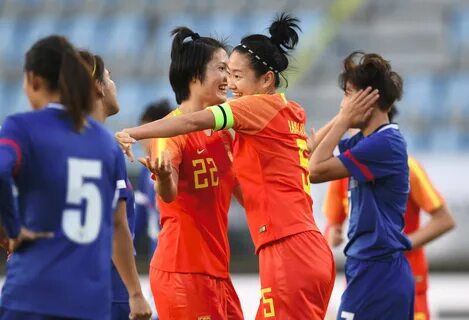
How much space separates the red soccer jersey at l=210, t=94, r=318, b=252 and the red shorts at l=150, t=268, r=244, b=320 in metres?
0.37

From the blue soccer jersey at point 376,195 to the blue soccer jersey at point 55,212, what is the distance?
2622 mm

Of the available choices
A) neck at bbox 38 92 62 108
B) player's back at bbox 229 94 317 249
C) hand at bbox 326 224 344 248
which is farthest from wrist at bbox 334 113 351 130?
neck at bbox 38 92 62 108

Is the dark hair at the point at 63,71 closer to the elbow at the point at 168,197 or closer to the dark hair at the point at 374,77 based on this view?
the elbow at the point at 168,197

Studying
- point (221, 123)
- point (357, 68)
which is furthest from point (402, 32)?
point (221, 123)

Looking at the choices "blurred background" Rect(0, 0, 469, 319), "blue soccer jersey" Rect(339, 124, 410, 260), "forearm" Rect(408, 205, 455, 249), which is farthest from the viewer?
"blurred background" Rect(0, 0, 469, 319)

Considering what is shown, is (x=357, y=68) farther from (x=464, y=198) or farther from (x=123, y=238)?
(x=464, y=198)

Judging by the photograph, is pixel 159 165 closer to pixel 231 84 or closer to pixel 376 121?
pixel 231 84

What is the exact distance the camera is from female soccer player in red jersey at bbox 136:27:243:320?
6.43 meters

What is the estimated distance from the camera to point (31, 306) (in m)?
4.53

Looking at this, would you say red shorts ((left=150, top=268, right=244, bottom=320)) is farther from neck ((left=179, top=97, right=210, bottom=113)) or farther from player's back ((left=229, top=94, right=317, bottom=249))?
neck ((left=179, top=97, right=210, bottom=113))

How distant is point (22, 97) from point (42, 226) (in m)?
15.6

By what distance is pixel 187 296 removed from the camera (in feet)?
21.0

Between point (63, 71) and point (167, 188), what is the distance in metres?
1.46

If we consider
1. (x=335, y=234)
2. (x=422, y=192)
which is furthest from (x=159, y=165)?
(x=422, y=192)
